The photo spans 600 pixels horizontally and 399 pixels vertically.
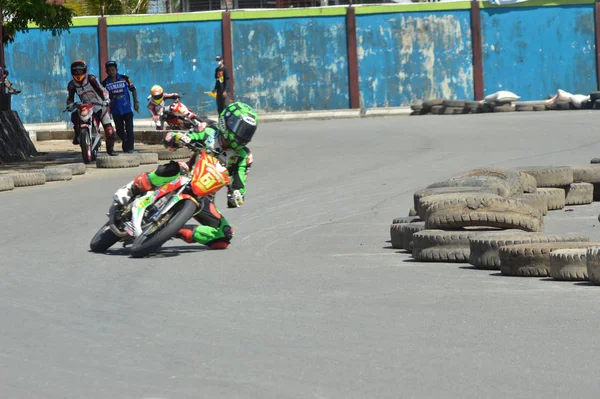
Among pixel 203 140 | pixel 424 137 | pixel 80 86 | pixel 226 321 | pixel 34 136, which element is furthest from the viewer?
pixel 34 136

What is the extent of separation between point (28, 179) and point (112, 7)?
28.5 metres

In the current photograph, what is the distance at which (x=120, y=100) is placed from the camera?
73.8 ft

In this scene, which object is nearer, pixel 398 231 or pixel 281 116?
pixel 398 231

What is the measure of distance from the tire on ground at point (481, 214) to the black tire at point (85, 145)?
1115cm

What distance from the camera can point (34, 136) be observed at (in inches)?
1157

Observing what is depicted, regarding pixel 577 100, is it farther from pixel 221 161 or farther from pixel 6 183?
pixel 221 161

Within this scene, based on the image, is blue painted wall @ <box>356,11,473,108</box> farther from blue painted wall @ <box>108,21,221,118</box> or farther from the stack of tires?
the stack of tires

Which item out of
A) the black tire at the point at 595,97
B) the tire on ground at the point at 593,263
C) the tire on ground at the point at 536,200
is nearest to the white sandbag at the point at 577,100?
the black tire at the point at 595,97

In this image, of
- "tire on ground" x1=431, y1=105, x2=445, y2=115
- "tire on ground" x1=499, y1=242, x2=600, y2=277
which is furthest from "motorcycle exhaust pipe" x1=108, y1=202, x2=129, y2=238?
"tire on ground" x1=431, y1=105, x2=445, y2=115

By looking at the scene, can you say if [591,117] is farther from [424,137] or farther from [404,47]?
[404,47]

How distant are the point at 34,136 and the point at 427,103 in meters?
13.0

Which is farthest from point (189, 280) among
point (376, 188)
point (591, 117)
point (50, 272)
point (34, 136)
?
point (591, 117)

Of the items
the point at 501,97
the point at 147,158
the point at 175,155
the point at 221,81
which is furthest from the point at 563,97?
the point at 147,158

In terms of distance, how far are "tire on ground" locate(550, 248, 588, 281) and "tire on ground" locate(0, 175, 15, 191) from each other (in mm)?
10066
